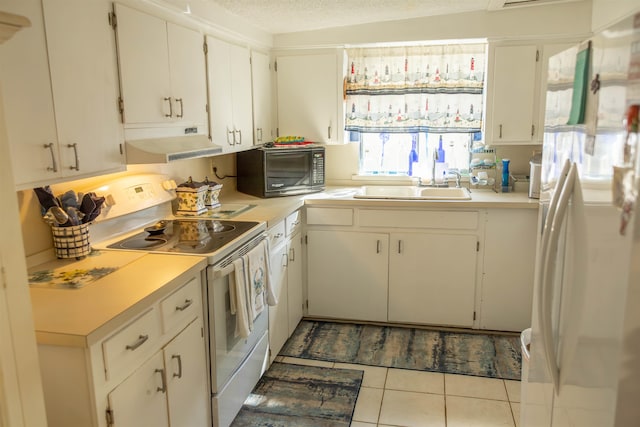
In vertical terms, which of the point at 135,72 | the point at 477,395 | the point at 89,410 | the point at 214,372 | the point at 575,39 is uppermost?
the point at 575,39

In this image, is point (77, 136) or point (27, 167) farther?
point (77, 136)

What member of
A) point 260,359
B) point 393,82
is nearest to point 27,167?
point 260,359

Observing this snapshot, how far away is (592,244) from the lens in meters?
1.21

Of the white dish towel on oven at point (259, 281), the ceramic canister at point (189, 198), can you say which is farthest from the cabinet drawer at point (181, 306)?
the ceramic canister at point (189, 198)

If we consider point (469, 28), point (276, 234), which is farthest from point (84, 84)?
point (469, 28)

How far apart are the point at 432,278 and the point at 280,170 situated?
1277 mm

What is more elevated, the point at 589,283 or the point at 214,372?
the point at 589,283

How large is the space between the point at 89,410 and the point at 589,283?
141 centimetres

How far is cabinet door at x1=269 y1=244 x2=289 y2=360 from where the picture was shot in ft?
9.80

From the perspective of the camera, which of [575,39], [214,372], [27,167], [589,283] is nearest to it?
[589,283]

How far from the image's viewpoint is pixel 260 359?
9.27 feet

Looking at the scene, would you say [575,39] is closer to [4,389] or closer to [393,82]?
[393,82]

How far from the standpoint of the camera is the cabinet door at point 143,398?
1601mm

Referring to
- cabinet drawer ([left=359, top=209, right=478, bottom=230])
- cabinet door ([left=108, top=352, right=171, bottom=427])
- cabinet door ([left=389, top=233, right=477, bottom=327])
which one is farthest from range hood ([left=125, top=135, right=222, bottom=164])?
cabinet door ([left=389, top=233, right=477, bottom=327])
